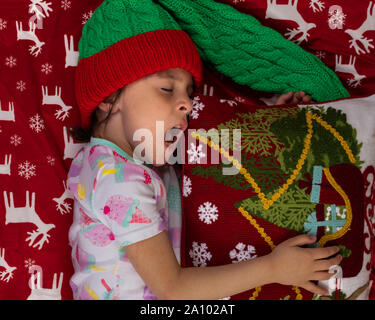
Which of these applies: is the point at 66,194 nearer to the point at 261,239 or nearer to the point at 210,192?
the point at 210,192

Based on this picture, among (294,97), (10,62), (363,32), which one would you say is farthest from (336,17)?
(10,62)

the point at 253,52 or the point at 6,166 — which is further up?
the point at 253,52

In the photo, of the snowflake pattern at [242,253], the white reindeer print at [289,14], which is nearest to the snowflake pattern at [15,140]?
the snowflake pattern at [242,253]

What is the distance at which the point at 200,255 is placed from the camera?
0.93m

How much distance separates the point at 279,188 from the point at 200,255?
0.79 feet

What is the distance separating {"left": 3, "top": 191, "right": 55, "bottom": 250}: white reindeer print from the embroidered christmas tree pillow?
1.31 feet

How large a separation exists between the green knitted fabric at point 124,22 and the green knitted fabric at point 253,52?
0.38 feet

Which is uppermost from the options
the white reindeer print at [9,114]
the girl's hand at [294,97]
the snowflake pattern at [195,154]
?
the girl's hand at [294,97]

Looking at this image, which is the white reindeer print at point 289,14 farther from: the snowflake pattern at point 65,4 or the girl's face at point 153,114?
the snowflake pattern at point 65,4

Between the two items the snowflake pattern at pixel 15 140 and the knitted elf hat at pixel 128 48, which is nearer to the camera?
the knitted elf hat at pixel 128 48

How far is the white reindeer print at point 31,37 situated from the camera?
3.72ft

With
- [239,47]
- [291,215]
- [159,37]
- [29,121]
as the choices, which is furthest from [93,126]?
[291,215]

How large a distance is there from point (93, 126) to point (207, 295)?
1.74 ft

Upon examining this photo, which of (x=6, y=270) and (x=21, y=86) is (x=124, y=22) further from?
(x=6, y=270)
